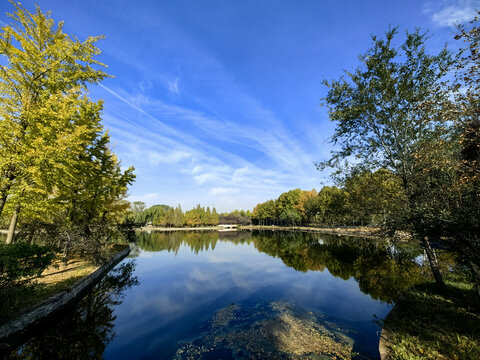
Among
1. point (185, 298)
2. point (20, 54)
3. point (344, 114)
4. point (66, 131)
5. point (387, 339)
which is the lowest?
point (185, 298)

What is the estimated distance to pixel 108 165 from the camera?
750 inches

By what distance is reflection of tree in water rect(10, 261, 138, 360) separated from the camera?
6.77 metres

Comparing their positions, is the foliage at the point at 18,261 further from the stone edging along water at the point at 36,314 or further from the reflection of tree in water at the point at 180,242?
the reflection of tree in water at the point at 180,242

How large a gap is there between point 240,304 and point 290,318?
308 centimetres

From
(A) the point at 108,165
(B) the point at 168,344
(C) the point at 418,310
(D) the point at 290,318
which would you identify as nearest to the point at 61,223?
(A) the point at 108,165

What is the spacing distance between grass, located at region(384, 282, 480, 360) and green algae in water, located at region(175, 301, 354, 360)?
1.79 meters

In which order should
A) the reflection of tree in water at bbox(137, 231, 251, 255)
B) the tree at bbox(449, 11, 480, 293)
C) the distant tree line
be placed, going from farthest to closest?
1. the distant tree line
2. the reflection of tree in water at bbox(137, 231, 251, 255)
3. the tree at bbox(449, 11, 480, 293)

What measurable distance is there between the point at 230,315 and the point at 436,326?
7955 mm

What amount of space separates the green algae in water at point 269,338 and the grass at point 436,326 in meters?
1.79

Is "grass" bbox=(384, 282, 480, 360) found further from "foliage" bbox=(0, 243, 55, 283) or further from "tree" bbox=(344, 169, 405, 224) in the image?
"foliage" bbox=(0, 243, 55, 283)

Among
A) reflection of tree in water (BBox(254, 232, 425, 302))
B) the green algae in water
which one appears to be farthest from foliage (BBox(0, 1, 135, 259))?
reflection of tree in water (BBox(254, 232, 425, 302))

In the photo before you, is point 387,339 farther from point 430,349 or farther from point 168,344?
point 168,344

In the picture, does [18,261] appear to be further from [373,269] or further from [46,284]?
[373,269]

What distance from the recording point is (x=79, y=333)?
318 inches
